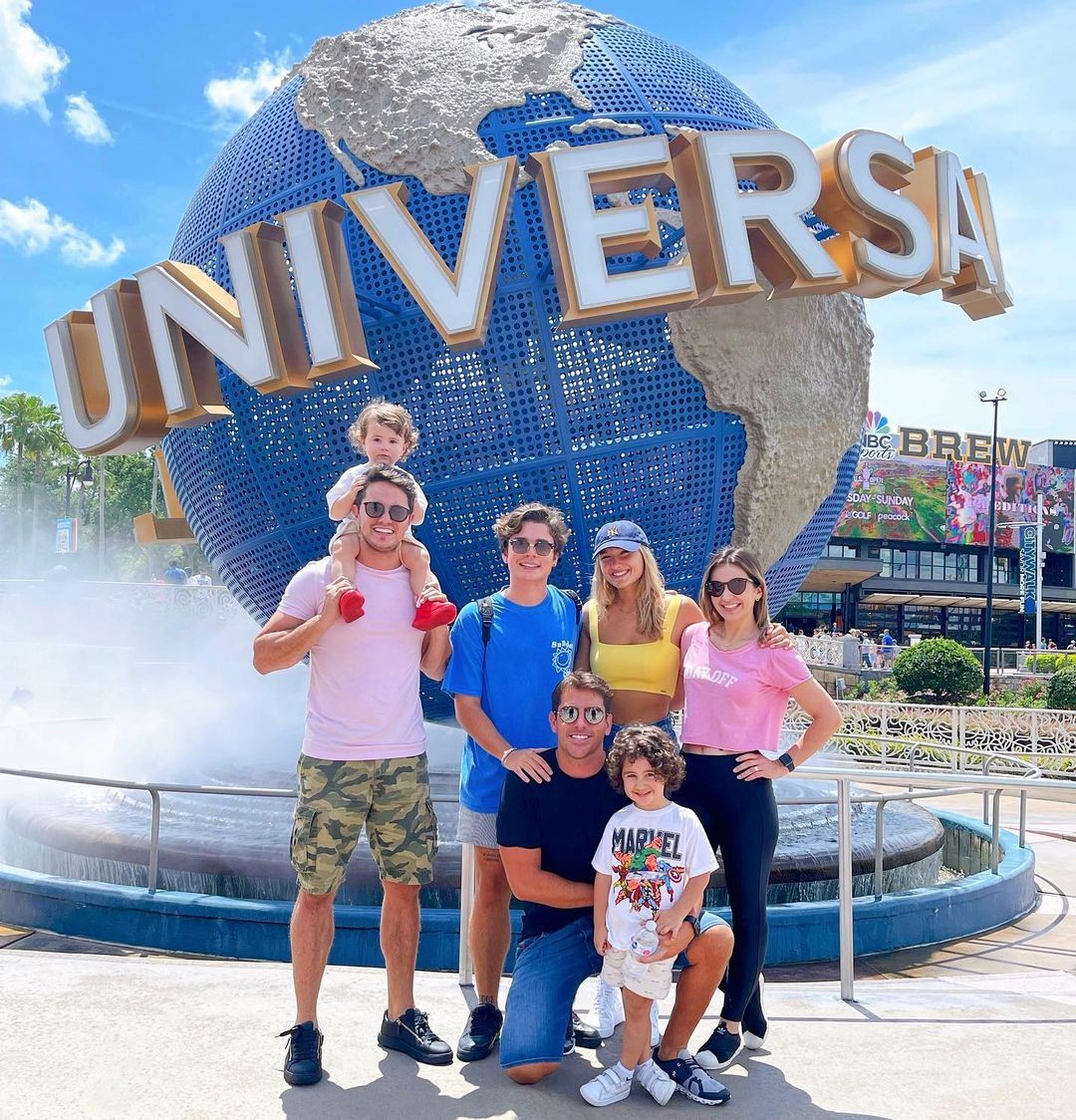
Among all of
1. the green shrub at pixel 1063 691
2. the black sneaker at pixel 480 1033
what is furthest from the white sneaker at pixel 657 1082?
the green shrub at pixel 1063 691

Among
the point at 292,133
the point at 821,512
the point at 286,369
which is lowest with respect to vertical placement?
the point at 821,512

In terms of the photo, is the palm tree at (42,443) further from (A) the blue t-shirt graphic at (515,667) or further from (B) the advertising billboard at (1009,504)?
(A) the blue t-shirt graphic at (515,667)

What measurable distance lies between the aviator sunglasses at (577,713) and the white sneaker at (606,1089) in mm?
913

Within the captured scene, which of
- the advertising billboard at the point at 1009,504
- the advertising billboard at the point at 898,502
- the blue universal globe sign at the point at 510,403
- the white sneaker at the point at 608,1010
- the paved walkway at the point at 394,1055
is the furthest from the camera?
the advertising billboard at the point at 1009,504

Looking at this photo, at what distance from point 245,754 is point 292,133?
4506 millimetres

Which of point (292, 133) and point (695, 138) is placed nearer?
point (695, 138)

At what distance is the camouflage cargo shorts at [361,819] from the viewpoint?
2.99m

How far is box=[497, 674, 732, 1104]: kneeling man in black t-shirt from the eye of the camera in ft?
9.39

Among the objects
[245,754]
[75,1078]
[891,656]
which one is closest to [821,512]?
[245,754]

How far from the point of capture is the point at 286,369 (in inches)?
221

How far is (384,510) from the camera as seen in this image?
3053 mm

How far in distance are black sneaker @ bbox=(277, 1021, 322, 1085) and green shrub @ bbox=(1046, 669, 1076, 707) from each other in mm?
17649

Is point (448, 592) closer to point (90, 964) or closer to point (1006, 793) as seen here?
point (90, 964)

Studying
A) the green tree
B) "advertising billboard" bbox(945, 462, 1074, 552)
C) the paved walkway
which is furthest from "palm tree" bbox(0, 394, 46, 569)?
the paved walkway
